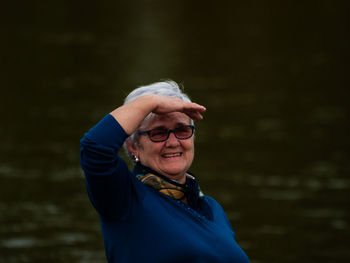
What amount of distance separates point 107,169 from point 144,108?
34cm

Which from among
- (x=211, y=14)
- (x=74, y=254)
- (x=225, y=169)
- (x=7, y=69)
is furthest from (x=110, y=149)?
(x=211, y=14)

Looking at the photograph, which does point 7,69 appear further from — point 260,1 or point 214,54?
point 260,1

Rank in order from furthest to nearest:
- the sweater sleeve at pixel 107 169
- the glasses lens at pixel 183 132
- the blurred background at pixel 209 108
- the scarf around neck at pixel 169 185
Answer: the blurred background at pixel 209 108 < the glasses lens at pixel 183 132 < the scarf around neck at pixel 169 185 < the sweater sleeve at pixel 107 169

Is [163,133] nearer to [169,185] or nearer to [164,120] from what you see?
[164,120]

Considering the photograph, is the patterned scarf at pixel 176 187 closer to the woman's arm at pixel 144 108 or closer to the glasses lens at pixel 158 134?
the glasses lens at pixel 158 134

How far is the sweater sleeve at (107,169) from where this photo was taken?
3.33 m

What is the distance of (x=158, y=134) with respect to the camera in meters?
3.77

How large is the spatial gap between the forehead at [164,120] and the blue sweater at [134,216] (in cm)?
32

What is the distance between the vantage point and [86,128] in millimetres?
18250

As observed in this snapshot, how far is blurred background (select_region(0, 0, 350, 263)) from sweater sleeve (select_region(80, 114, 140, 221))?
7.14 meters

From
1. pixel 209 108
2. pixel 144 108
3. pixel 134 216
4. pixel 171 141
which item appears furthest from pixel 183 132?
pixel 209 108

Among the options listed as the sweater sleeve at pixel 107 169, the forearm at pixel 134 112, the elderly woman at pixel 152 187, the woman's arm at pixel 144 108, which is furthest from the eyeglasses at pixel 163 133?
the sweater sleeve at pixel 107 169

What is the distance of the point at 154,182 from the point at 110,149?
1.45 feet

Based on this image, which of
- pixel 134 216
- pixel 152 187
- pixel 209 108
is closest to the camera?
pixel 134 216
